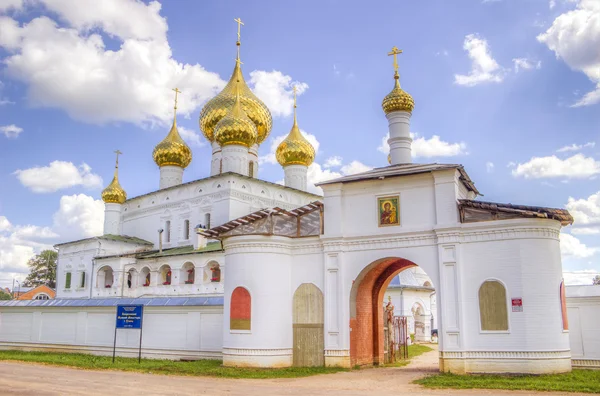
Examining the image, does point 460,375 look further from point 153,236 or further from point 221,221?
point 153,236

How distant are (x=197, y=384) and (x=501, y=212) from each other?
775cm

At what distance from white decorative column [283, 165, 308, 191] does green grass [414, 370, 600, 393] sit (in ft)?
72.0

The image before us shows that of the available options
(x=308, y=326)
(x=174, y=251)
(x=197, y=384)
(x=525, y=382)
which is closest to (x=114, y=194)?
(x=174, y=251)

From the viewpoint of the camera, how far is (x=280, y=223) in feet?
52.0

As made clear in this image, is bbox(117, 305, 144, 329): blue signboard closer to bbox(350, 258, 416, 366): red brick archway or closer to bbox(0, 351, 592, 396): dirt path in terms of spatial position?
bbox(0, 351, 592, 396): dirt path

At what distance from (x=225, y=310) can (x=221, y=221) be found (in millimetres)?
13521

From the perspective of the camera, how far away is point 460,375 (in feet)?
41.1

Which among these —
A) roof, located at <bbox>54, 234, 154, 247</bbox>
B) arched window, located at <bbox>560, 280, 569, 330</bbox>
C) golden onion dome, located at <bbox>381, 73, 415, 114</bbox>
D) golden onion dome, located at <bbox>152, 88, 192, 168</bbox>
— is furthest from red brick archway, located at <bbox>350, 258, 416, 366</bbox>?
golden onion dome, located at <bbox>152, 88, 192, 168</bbox>

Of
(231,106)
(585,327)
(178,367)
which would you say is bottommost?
(178,367)

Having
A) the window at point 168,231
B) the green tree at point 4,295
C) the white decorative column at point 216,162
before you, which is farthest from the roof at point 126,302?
the green tree at point 4,295

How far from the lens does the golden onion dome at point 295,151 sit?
111 feet

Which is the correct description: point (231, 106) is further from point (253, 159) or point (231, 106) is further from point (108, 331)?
point (108, 331)

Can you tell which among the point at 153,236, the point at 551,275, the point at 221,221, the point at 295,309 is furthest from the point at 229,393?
the point at 153,236

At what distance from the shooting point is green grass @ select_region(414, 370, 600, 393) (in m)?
10.5
